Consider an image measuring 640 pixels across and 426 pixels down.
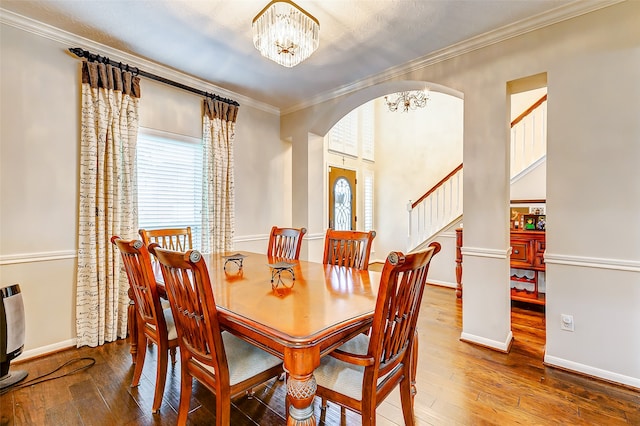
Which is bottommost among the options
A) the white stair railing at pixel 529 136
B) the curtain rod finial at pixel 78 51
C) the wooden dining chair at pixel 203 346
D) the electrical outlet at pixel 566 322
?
the electrical outlet at pixel 566 322

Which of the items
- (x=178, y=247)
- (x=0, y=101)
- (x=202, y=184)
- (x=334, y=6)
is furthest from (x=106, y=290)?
(x=334, y=6)

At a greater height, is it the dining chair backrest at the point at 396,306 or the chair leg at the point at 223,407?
the dining chair backrest at the point at 396,306

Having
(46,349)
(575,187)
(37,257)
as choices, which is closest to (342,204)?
(575,187)

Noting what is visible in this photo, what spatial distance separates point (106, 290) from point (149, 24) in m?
2.32

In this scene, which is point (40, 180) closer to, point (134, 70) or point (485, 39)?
point (134, 70)

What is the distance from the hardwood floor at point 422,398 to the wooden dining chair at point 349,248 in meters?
0.91

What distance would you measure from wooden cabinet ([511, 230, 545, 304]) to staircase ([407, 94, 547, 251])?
893mm

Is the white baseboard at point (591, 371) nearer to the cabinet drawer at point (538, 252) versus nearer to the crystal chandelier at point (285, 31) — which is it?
the cabinet drawer at point (538, 252)

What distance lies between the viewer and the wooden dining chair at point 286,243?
263 cm

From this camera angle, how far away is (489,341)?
249cm

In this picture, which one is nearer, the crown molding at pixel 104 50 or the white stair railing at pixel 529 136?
the crown molding at pixel 104 50

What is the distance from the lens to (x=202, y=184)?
347cm

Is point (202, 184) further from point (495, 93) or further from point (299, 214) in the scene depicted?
point (495, 93)

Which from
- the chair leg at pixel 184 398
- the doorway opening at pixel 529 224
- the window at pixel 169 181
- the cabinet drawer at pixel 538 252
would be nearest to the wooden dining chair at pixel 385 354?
the chair leg at pixel 184 398
